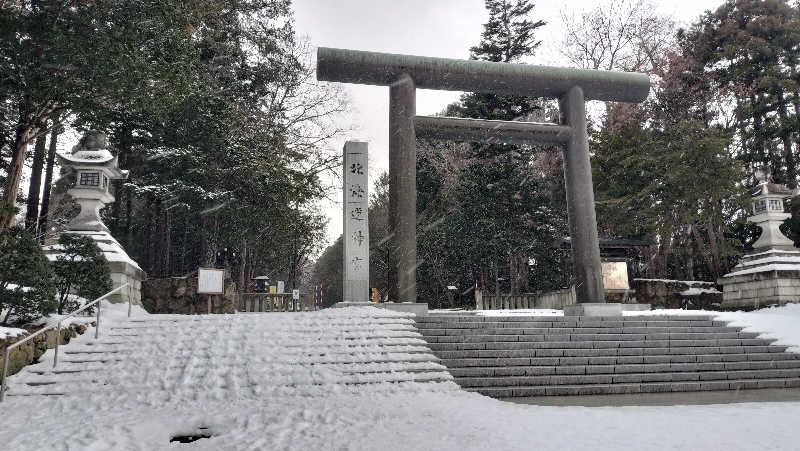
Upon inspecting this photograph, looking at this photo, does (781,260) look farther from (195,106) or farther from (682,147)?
(195,106)

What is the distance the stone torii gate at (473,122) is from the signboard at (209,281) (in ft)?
20.6

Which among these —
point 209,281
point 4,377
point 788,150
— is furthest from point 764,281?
point 4,377

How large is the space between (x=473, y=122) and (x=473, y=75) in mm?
1087

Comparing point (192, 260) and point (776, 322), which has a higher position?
point (192, 260)

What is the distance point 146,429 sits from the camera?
5234mm

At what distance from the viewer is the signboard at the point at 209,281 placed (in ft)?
46.3

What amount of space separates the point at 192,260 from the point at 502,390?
2339 cm

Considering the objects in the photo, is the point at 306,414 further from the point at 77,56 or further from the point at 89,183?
the point at 89,183

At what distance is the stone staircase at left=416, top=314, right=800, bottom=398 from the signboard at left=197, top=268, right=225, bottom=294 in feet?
23.8

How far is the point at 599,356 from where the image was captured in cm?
882

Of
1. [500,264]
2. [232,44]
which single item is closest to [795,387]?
[500,264]

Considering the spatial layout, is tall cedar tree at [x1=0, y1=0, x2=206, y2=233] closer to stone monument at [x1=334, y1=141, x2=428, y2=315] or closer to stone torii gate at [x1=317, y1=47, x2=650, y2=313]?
stone torii gate at [x1=317, y1=47, x2=650, y2=313]

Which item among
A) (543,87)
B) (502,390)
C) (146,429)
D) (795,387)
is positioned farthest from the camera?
(543,87)

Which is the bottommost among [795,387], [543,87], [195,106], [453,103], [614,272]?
[795,387]
